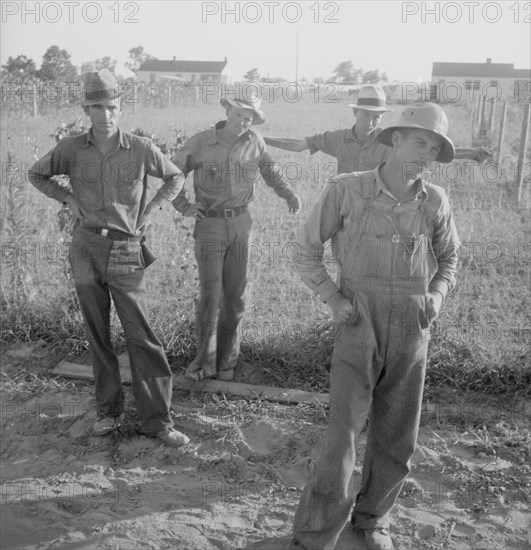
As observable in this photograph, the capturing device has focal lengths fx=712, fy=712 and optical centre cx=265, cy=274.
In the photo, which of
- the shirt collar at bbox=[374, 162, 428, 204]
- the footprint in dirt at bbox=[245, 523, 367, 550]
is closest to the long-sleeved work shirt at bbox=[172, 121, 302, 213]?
the shirt collar at bbox=[374, 162, 428, 204]

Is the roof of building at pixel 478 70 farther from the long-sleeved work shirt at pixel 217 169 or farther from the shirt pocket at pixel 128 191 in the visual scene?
the shirt pocket at pixel 128 191

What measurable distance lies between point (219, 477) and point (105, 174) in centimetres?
205

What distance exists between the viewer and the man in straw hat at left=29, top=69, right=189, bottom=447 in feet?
14.9

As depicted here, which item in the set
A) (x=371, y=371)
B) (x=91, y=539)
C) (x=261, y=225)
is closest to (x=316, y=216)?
(x=371, y=371)

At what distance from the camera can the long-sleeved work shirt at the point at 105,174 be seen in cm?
454

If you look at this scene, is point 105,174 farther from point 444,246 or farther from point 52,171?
point 444,246

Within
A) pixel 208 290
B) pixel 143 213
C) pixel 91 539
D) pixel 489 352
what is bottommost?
pixel 91 539

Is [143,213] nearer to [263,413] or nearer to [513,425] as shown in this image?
[263,413]

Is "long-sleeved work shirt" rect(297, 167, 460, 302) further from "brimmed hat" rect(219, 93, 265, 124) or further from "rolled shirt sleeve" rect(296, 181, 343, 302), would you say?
"brimmed hat" rect(219, 93, 265, 124)

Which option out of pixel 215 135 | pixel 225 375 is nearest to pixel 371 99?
pixel 215 135

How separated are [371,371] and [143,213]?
207 cm

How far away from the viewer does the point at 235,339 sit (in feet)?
18.7

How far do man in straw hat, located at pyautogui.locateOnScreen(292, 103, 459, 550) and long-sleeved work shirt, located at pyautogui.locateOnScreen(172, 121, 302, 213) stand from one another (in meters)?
2.04

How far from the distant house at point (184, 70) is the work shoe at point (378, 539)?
1899 inches
